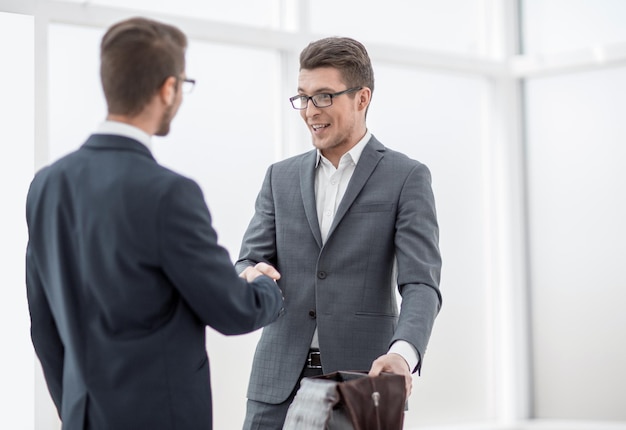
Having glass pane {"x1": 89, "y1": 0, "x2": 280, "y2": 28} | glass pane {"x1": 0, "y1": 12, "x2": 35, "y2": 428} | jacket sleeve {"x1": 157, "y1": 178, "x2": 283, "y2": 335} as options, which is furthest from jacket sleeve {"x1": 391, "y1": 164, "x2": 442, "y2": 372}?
glass pane {"x1": 89, "y1": 0, "x2": 280, "y2": 28}

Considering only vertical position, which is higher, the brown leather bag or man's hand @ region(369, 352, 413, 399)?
man's hand @ region(369, 352, 413, 399)

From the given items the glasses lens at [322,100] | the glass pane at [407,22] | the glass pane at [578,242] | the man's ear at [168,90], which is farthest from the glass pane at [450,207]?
the man's ear at [168,90]

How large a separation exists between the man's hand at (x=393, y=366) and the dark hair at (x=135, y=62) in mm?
798

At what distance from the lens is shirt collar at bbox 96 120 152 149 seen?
1626 mm

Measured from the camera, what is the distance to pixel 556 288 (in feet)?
16.5

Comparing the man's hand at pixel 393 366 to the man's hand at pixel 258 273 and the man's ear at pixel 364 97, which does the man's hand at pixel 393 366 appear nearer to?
the man's hand at pixel 258 273

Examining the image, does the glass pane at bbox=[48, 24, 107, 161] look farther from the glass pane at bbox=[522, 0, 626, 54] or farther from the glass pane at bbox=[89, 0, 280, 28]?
the glass pane at bbox=[522, 0, 626, 54]

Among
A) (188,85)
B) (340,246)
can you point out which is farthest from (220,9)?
(188,85)

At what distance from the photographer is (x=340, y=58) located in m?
Answer: 2.35

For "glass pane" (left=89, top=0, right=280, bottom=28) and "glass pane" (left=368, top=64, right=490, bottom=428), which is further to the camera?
"glass pane" (left=368, top=64, right=490, bottom=428)

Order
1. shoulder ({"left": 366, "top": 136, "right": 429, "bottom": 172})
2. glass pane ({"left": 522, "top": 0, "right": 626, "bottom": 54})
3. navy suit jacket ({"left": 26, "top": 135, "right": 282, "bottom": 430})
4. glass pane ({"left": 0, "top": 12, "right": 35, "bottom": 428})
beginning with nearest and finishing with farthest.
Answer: navy suit jacket ({"left": 26, "top": 135, "right": 282, "bottom": 430}) → shoulder ({"left": 366, "top": 136, "right": 429, "bottom": 172}) → glass pane ({"left": 0, "top": 12, "right": 35, "bottom": 428}) → glass pane ({"left": 522, "top": 0, "right": 626, "bottom": 54})

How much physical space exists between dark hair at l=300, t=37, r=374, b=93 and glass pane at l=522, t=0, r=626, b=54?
2.90 metres

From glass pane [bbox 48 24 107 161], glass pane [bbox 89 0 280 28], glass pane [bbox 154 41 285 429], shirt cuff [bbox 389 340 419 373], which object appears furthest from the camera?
glass pane [bbox 154 41 285 429]

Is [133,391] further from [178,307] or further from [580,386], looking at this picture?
[580,386]
